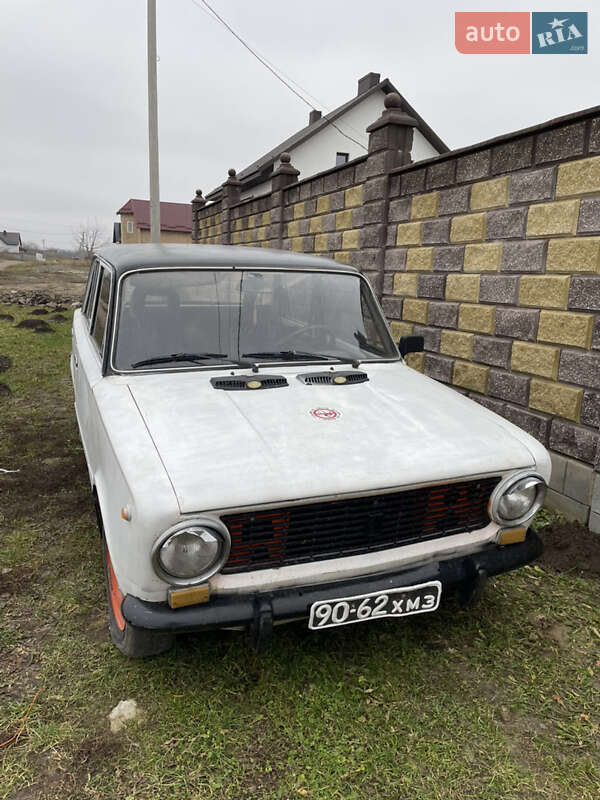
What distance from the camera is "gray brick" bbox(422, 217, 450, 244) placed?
549 cm

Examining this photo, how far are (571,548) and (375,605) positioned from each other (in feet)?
6.87

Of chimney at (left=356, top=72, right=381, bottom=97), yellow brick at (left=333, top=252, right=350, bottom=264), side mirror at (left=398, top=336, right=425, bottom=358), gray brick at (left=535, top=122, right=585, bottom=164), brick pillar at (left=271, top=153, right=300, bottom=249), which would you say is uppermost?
chimney at (left=356, top=72, right=381, bottom=97)

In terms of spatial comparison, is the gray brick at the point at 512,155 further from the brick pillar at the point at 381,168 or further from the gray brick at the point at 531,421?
the gray brick at the point at 531,421

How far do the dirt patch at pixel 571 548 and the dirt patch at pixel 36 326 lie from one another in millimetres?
11926

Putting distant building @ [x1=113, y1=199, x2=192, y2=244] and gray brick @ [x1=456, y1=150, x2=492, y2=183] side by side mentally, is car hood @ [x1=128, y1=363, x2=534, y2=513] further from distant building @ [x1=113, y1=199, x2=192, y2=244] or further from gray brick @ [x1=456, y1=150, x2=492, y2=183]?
distant building @ [x1=113, y1=199, x2=192, y2=244]

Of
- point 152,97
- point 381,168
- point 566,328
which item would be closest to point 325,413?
point 566,328

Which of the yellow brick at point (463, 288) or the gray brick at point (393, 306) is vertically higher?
the yellow brick at point (463, 288)

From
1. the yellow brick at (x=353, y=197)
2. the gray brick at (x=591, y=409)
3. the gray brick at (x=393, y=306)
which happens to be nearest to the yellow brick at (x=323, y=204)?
the yellow brick at (x=353, y=197)

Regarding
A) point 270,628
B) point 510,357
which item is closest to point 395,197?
point 510,357

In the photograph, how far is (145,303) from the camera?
3.15 meters

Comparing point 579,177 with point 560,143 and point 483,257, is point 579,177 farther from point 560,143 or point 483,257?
point 483,257

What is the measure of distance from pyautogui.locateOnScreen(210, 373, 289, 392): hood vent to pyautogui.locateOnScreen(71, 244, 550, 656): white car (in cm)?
1

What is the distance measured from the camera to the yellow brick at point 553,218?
4047 millimetres

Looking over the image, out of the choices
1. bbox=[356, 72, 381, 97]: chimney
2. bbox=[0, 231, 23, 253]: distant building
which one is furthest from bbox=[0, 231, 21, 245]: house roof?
bbox=[356, 72, 381, 97]: chimney
